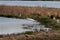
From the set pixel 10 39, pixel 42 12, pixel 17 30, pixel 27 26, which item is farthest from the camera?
pixel 42 12

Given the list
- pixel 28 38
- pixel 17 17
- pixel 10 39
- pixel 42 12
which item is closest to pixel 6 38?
pixel 10 39

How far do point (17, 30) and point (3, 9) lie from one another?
30.0ft

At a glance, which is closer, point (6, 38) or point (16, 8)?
point (6, 38)

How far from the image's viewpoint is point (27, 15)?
68.9ft

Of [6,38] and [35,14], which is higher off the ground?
[6,38]

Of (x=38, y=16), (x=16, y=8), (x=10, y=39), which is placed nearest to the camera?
(x=10, y=39)

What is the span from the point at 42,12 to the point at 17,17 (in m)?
2.59

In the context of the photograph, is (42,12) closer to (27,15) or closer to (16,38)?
(27,15)

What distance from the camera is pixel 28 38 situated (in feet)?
37.8

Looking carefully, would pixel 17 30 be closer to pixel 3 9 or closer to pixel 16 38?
pixel 16 38

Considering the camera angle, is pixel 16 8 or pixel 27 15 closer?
pixel 27 15

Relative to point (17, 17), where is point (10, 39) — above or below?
above

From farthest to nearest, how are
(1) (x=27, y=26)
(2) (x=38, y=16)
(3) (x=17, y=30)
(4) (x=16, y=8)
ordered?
1. (4) (x=16, y=8)
2. (2) (x=38, y=16)
3. (1) (x=27, y=26)
4. (3) (x=17, y=30)

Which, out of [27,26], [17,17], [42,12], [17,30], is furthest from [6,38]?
[42,12]
